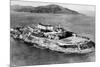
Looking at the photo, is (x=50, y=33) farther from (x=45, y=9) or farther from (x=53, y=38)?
(x=45, y=9)

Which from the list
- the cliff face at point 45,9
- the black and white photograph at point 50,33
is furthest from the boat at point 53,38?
the cliff face at point 45,9

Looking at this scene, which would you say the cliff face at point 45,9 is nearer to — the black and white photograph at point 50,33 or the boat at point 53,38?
the black and white photograph at point 50,33

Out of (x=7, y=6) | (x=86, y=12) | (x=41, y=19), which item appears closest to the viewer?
(x=7, y=6)

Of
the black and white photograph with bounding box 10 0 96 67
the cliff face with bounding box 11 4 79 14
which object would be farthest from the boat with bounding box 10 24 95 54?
the cliff face with bounding box 11 4 79 14

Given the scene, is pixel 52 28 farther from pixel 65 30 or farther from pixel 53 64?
pixel 53 64

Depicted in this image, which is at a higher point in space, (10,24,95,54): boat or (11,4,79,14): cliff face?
(11,4,79,14): cliff face

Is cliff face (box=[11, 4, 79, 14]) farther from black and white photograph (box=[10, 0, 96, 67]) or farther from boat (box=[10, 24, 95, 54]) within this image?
boat (box=[10, 24, 95, 54])

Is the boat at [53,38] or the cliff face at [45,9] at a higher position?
the cliff face at [45,9]
